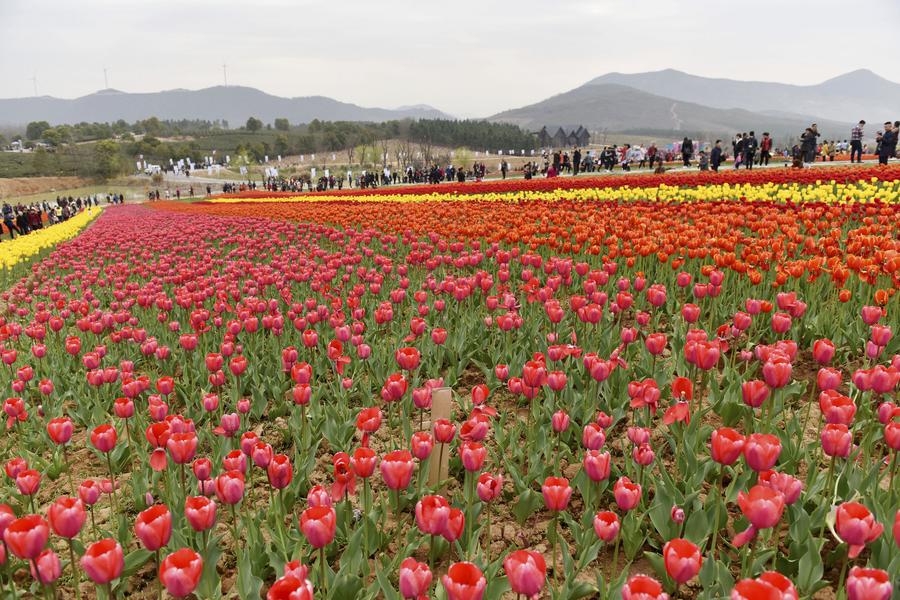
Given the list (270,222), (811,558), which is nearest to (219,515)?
(811,558)

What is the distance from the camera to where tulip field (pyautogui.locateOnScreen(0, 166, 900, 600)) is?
2.47 metres

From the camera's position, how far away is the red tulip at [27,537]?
6.90 ft

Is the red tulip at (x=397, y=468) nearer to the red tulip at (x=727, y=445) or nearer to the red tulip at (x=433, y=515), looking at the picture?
the red tulip at (x=433, y=515)

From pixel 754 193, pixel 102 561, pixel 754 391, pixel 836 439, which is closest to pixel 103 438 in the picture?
pixel 102 561

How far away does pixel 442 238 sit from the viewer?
35.1 feet

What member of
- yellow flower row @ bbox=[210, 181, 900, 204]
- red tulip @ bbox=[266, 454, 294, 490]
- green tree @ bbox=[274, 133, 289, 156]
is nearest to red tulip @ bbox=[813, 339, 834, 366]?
red tulip @ bbox=[266, 454, 294, 490]

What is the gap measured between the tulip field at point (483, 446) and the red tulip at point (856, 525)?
0.04 ft

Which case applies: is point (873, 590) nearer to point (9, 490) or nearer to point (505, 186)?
point (9, 490)

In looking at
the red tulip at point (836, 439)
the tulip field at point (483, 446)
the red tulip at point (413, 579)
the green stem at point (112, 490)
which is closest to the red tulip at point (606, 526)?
the tulip field at point (483, 446)

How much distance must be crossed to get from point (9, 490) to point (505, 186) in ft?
70.7

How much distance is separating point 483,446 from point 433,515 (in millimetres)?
527

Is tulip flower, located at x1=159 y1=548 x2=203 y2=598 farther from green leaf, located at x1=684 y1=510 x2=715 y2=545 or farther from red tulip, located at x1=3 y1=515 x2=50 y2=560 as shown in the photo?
green leaf, located at x1=684 y1=510 x2=715 y2=545

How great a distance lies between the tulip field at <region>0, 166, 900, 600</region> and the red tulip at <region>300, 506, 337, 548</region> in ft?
0.04

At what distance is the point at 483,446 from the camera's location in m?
2.72
